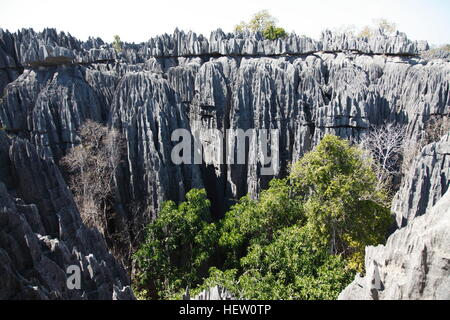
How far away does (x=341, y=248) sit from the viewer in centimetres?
1350

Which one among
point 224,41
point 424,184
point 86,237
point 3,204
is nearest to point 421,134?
point 424,184

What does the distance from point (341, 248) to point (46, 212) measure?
1028 centimetres

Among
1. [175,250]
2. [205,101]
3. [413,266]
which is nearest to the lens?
[413,266]

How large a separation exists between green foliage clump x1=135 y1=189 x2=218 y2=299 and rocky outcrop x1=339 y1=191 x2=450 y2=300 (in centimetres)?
792

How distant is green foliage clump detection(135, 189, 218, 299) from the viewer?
14117 mm

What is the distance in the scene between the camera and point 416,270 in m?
6.03

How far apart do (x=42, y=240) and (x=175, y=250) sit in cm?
699

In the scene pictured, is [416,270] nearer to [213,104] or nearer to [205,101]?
[213,104]

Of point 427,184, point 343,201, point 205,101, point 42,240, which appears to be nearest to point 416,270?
point 343,201

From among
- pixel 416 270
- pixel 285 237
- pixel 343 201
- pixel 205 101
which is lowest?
pixel 285 237

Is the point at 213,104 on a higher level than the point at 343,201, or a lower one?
higher

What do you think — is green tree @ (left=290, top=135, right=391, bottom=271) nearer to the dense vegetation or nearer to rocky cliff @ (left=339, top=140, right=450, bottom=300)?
the dense vegetation

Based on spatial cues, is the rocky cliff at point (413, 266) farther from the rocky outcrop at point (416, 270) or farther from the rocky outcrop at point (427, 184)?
the rocky outcrop at point (427, 184)

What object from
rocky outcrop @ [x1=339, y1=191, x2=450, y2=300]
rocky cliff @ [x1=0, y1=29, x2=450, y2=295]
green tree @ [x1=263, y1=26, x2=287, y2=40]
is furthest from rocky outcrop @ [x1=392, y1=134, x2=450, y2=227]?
green tree @ [x1=263, y1=26, x2=287, y2=40]
